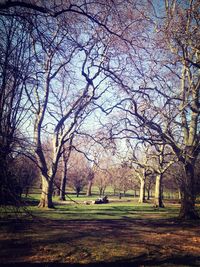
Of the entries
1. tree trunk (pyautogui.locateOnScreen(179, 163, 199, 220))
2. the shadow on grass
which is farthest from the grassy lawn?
tree trunk (pyautogui.locateOnScreen(179, 163, 199, 220))

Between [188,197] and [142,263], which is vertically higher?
[188,197]

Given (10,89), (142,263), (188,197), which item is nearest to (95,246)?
(142,263)

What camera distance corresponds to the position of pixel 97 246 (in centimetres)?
852

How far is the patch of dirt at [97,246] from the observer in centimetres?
712

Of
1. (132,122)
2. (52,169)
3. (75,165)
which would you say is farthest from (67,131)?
(75,165)

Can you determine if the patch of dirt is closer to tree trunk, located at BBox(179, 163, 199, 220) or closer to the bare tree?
the bare tree

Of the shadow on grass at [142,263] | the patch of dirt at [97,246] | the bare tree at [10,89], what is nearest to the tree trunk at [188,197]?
the patch of dirt at [97,246]

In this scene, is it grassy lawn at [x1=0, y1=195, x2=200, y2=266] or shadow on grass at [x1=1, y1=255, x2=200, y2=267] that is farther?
grassy lawn at [x1=0, y1=195, x2=200, y2=266]

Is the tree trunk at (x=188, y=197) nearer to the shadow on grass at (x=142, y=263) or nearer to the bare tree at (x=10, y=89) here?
the shadow on grass at (x=142, y=263)

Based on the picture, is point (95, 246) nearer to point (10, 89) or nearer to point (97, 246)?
point (97, 246)

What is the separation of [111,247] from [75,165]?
45.9 metres

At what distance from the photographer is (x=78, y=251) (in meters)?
7.80

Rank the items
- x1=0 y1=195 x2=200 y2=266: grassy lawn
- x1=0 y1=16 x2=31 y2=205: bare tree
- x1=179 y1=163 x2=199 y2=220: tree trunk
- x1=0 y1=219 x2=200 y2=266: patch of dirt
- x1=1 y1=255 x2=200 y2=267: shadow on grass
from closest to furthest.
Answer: x1=0 y1=16 x2=31 y2=205: bare tree < x1=1 y1=255 x2=200 y2=267: shadow on grass < x1=0 y1=195 x2=200 y2=266: grassy lawn < x1=0 y1=219 x2=200 y2=266: patch of dirt < x1=179 y1=163 x2=199 y2=220: tree trunk

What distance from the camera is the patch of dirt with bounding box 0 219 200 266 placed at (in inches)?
281
